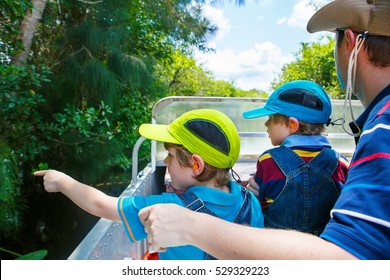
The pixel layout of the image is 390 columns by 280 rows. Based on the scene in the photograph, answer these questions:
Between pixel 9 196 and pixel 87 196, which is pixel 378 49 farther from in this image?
pixel 9 196

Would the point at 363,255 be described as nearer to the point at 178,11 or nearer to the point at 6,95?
the point at 6,95

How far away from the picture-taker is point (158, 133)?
4.30 feet

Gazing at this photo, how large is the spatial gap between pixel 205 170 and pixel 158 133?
250 millimetres

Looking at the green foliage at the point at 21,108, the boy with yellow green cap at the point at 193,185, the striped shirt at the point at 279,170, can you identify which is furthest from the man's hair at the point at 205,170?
the green foliage at the point at 21,108

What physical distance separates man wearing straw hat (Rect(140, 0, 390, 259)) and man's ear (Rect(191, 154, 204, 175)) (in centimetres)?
44

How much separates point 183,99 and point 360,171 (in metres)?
2.15

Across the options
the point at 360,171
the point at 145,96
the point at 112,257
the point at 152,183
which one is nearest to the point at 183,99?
the point at 152,183

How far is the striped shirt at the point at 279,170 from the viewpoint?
145cm

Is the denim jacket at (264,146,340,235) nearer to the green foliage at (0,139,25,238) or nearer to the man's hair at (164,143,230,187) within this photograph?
the man's hair at (164,143,230,187)

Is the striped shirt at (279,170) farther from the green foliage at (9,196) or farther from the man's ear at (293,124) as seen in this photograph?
the green foliage at (9,196)

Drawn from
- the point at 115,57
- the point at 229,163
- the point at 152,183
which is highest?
the point at 115,57

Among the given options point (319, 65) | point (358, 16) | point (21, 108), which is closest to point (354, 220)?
point (358, 16)

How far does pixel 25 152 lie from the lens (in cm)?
340

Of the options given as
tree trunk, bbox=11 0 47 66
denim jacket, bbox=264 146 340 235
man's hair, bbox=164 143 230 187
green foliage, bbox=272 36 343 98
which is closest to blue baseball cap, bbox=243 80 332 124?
denim jacket, bbox=264 146 340 235
